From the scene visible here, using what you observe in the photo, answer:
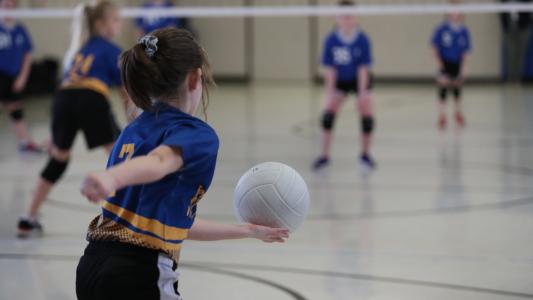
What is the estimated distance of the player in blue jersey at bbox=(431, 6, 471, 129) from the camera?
42.4 ft

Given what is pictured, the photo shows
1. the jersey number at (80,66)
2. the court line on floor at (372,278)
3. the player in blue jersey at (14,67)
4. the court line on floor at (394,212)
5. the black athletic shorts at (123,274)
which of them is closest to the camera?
the black athletic shorts at (123,274)

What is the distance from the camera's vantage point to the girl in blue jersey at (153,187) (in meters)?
2.58

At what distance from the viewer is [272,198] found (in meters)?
3.13

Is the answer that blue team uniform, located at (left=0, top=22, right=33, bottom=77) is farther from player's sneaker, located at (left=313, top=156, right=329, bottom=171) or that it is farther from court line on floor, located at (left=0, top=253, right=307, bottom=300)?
court line on floor, located at (left=0, top=253, right=307, bottom=300)

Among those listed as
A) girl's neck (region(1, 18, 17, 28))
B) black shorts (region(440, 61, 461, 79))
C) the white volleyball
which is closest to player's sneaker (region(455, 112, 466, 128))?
black shorts (region(440, 61, 461, 79))

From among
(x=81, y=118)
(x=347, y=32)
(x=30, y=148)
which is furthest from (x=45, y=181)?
(x=30, y=148)

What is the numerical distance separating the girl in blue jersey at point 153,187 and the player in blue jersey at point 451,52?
34.5 feet

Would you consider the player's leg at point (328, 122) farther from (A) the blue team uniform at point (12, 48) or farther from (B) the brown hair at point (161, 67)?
(B) the brown hair at point (161, 67)

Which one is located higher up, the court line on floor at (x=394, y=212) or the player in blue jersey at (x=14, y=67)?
the player in blue jersey at (x=14, y=67)

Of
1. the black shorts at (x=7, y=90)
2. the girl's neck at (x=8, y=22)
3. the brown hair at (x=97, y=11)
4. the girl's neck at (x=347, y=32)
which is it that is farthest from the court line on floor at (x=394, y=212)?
the girl's neck at (x=8, y=22)

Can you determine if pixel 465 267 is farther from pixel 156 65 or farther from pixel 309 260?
pixel 156 65

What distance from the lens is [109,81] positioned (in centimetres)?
649

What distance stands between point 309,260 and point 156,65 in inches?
123

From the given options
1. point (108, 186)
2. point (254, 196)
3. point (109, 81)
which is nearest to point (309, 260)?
point (109, 81)
